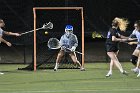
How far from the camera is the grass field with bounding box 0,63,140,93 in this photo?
1377cm

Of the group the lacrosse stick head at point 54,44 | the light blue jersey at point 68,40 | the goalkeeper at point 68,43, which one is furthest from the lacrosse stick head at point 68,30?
the lacrosse stick head at point 54,44

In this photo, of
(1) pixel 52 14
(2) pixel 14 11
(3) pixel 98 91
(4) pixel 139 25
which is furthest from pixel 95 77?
(2) pixel 14 11

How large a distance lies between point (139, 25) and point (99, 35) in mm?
5674

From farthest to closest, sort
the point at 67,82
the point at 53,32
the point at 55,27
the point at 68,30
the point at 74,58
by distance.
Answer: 1. the point at 55,27
2. the point at 53,32
3. the point at 74,58
4. the point at 68,30
5. the point at 67,82

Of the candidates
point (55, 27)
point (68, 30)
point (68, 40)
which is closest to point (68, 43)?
point (68, 40)

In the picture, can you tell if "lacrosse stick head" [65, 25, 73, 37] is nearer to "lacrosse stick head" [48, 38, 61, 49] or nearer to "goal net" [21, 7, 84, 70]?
"lacrosse stick head" [48, 38, 61, 49]

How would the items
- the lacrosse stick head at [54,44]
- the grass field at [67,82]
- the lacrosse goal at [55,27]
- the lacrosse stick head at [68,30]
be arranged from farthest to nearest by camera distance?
the lacrosse goal at [55,27]
the lacrosse stick head at [54,44]
the lacrosse stick head at [68,30]
the grass field at [67,82]

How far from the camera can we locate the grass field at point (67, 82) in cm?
1377

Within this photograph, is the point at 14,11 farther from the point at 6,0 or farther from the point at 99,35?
the point at 99,35

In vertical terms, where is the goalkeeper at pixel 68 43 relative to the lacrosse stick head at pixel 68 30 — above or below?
below

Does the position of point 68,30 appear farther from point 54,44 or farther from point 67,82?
point 67,82

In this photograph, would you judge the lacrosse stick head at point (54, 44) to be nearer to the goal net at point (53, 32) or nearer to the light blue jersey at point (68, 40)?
the light blue jersey at point (68, 40)

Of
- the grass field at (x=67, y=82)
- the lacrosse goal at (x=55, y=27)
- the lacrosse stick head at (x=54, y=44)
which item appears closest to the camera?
the grass field at (x=67, y=82)

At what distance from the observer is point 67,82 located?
616 inches
